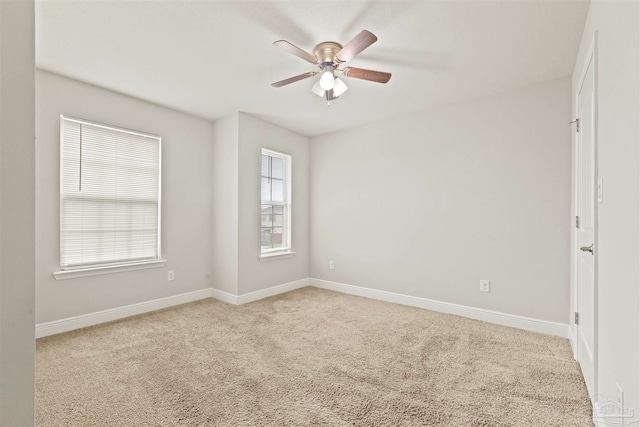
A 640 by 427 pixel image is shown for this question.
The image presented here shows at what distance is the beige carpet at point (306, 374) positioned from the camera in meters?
1.76

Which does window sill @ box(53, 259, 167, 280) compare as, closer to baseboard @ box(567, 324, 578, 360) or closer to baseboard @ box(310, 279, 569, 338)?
baseboard @ box(310, 279, 569, 338)

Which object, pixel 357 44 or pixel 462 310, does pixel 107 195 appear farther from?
pixel 462 310

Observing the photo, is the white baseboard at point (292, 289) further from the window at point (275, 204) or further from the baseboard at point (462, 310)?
the window at point (275, 204)

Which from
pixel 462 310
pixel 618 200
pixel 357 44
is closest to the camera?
pixel 618 200

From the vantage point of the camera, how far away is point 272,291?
4.32m

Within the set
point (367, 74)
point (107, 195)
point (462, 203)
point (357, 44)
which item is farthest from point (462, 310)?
point (107, 195)

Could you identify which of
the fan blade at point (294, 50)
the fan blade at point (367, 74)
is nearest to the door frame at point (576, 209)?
the fan blade at point (367, 74)

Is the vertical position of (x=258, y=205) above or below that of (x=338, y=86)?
below

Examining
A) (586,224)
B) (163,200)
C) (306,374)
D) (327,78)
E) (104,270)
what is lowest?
(306,374)

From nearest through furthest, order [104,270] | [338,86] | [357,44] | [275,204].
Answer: [357,44]
[338,86]
[104,270]
[275,204]

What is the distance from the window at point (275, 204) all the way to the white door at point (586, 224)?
3.38 metres

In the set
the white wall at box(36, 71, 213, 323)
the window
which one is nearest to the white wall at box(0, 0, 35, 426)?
the white wall at box(36, 71, 213, 323)

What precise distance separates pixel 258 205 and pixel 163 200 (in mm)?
1164

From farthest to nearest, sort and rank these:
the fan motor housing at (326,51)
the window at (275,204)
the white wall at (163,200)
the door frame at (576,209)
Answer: the window at (275,204) < the white wall at (163,200) < the fan motor housing at (326,51) < the door frame at (576,209)
